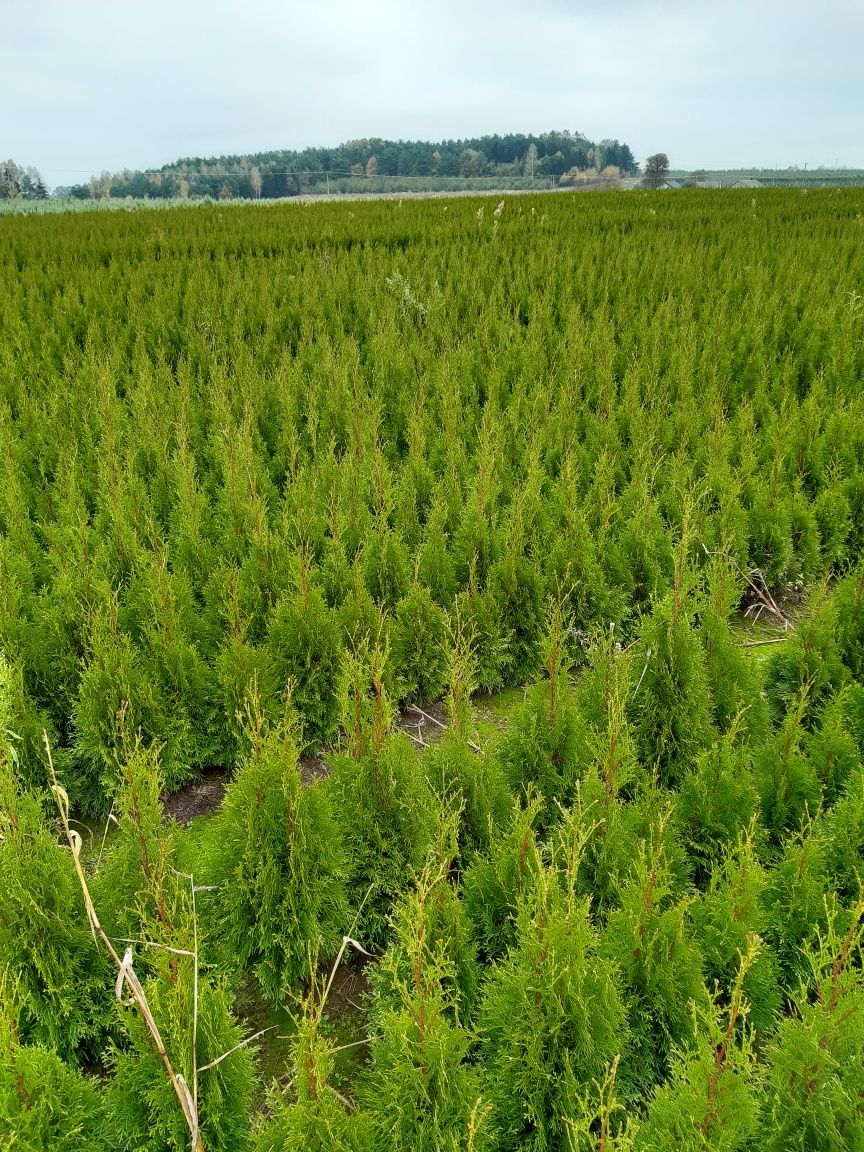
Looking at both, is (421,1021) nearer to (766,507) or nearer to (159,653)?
(159,653)

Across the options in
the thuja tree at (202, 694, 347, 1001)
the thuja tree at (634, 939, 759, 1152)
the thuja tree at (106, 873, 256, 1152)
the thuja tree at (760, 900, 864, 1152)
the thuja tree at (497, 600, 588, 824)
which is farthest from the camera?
the thuja tree at (497, 600, 588, 824)

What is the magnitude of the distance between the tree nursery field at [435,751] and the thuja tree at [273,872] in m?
0.01

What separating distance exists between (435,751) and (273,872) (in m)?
0.83

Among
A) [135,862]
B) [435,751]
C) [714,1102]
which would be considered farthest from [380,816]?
[714,1102]

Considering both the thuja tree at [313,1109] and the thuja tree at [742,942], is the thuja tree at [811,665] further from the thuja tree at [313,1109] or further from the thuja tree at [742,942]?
the thuja tree at [313,1109]

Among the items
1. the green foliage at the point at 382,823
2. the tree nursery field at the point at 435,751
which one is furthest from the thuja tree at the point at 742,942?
the green foliage at the point at 382,823

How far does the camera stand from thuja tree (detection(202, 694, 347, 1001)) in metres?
2.70

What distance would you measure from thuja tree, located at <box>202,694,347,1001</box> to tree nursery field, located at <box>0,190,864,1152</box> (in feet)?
0.05

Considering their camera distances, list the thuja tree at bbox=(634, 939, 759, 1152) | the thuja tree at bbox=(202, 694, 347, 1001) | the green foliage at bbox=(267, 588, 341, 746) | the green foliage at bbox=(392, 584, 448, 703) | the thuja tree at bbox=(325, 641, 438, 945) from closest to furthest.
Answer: the thuja tree at bbox=(634, 939, 759, 1152) < the thuja tree at bbox=(202, 694, 347, 1001) < the thuja tree at bbox=(325, 641, 438, 945) < the green foliage at bbox=(267, 588, 341, 746) < the green foliage at bbox=(392, 584, 448, 703)

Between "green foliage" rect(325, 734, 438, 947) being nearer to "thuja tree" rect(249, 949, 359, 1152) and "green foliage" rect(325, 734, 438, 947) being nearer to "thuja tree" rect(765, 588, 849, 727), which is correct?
"thuja tree" rect(249, 949, 359, 1152)

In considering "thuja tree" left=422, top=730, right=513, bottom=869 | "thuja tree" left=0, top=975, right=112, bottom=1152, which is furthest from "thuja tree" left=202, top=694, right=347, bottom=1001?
"thuja tree" left=0, top=975, right=112, bottom=1152

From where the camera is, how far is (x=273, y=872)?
8.80 feet

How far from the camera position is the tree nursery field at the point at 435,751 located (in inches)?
79.1

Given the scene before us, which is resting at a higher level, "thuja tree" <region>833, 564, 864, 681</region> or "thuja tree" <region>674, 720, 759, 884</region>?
"thuja tree" <region>833, 564, 864, 681</region>
